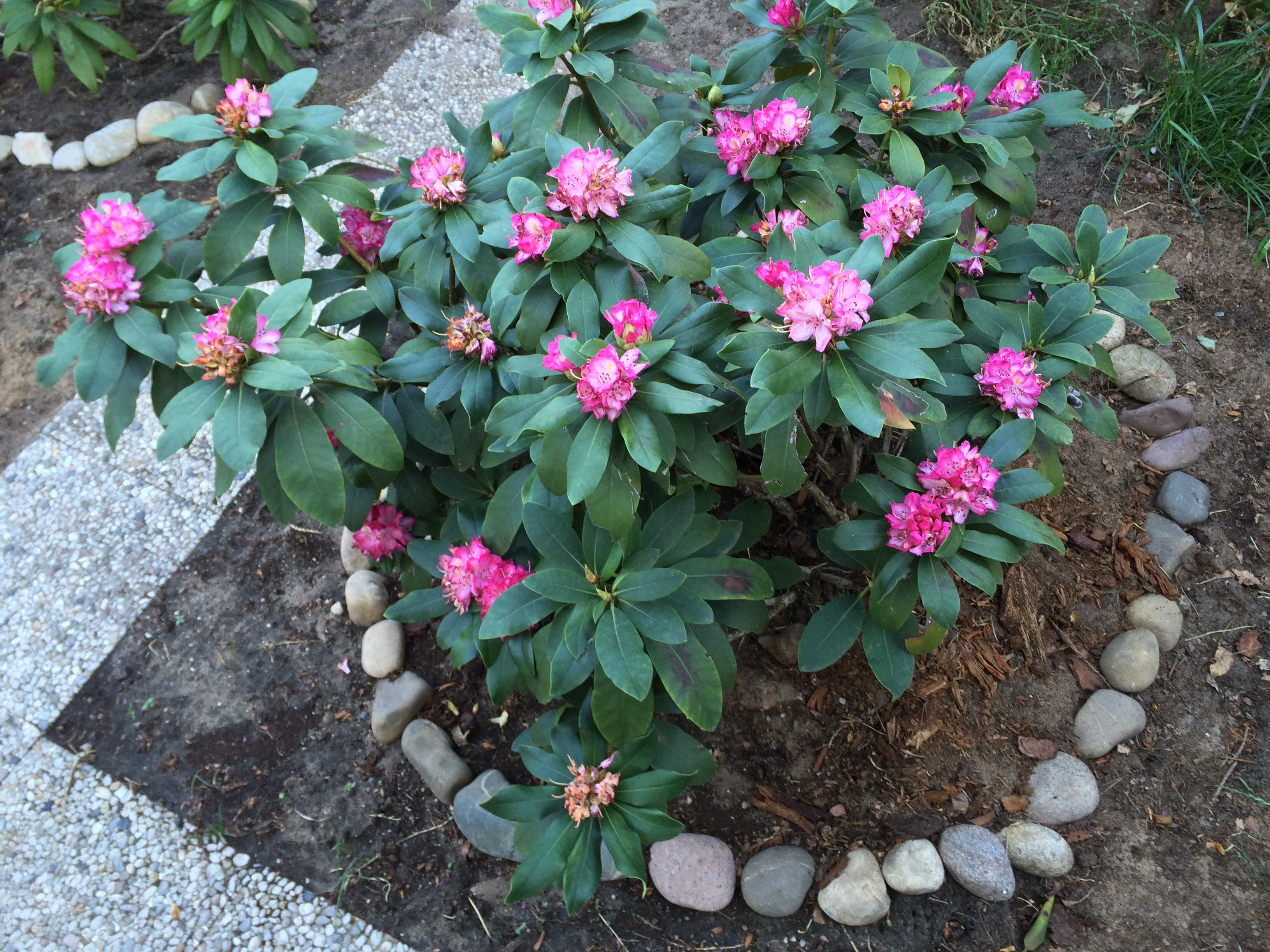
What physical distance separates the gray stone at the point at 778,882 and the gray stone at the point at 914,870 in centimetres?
18

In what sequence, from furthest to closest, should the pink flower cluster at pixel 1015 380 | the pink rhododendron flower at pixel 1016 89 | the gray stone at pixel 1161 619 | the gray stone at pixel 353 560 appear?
the gray stone at pixel 353 560 → the gray stone at pixel 1161 619 → the pink rhododendron flower at pixel 1016 89 → the pink flower cluster at pixel 1015 380

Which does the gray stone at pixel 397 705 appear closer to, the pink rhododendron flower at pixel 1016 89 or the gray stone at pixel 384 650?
the gray stone at pixel 384 650

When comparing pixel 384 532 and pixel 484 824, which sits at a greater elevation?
pixel 384 532

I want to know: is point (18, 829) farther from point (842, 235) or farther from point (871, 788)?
point (842, 235)

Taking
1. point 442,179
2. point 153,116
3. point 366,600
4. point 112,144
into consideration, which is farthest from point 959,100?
point 112,144

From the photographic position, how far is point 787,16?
6.05ft

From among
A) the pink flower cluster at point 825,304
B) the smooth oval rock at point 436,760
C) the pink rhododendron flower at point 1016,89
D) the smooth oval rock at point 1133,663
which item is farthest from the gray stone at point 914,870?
the pink rhododendron flower at point 1016,89

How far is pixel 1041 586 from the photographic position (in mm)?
2373

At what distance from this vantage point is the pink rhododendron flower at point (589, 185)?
1.45 m

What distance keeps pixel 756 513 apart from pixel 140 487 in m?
2.19

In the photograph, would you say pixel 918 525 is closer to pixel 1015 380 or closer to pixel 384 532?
pixel 1015 380

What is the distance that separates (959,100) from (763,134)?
0.47 m

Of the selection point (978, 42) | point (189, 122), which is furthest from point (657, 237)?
point (978, 42)

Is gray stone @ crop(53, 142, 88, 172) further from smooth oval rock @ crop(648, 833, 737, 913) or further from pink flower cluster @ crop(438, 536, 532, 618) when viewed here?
smooth oval rock @ crop(648, 833, 737, 913)
